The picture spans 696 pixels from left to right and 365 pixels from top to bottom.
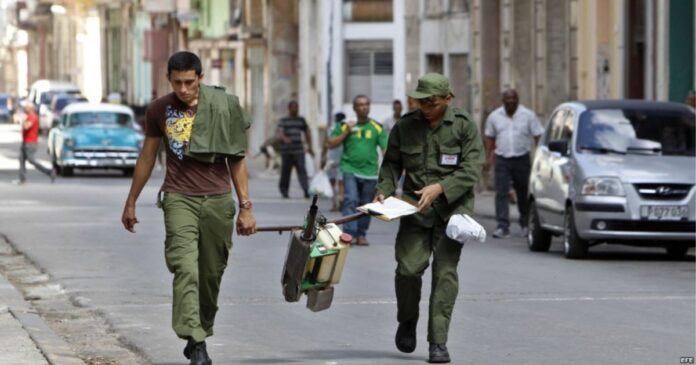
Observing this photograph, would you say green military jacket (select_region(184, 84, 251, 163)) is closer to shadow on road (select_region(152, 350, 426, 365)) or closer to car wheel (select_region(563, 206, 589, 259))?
shadow on road (select_region(152, 350, 426, 365))

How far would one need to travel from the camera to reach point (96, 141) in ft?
A: 146

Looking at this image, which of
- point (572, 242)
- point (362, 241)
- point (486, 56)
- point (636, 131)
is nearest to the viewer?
point (572, 242)

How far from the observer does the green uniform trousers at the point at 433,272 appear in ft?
38.3

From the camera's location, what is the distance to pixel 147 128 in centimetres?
1138

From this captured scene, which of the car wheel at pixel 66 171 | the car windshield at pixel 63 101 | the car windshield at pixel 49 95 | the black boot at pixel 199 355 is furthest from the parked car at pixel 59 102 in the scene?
the black boot at pixel 199 355

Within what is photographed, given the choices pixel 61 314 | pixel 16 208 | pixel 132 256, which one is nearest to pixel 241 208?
pixel 61 314

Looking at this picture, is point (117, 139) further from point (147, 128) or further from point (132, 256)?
point (147, 128)

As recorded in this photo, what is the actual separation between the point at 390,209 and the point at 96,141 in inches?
1315

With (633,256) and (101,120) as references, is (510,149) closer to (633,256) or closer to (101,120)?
(633,256)

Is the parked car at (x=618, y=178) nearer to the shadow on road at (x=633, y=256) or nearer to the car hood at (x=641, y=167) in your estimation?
the car hood at (x=641, y=167)

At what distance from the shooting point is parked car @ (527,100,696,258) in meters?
20.1

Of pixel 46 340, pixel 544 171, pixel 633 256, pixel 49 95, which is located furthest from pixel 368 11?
pixel 46 340

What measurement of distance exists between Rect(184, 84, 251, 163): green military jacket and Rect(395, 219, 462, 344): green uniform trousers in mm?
1098

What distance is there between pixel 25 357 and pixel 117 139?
33.0 metres
